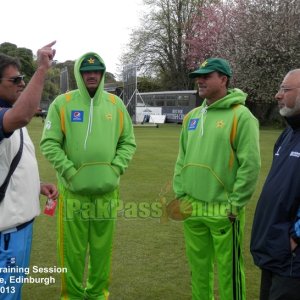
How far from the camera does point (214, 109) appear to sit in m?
3.81

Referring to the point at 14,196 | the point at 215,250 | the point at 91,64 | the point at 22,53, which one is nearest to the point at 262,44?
the point at 91,64

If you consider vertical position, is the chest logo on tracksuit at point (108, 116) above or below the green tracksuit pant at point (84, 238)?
above

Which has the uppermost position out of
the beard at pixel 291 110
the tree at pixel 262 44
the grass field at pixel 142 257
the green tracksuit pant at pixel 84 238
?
the tree at pixel 262 44

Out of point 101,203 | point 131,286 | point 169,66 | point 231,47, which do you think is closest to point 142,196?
point 131,286

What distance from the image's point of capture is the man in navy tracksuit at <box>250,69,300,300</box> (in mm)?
2703

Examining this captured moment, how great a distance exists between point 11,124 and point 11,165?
457 millimetres

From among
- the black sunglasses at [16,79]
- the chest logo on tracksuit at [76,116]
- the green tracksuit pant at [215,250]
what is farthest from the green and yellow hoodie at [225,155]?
the black sunglasses at [16,79]

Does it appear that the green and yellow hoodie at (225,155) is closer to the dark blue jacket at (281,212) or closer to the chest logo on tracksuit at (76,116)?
the dark blue jacket at (281,212)

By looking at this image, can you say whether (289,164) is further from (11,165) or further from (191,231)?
(11,165)

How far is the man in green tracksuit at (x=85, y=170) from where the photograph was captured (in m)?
3.93

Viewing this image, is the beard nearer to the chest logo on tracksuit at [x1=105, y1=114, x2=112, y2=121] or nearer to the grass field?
the chest logo on tracksuit at [x1=105, y1=114, x2=112, y2=121]

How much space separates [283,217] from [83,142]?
6.41 ft

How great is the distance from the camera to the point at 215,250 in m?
3.71

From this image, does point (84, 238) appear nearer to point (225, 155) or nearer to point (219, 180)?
point (219, 180)
